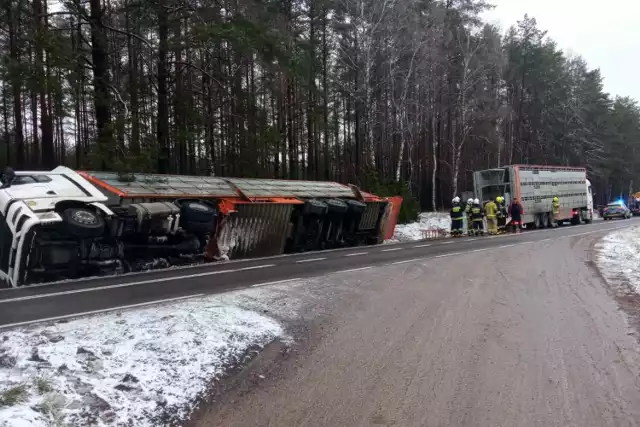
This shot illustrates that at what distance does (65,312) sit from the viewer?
621cm

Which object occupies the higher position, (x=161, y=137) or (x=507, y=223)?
(x=161, y=137)

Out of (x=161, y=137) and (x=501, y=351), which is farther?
(x=161, y=137)

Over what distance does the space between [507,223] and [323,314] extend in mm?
21500

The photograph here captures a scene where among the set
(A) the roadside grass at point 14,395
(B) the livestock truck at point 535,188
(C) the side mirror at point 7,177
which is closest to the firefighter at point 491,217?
(B) the livestock truck at point 535,188

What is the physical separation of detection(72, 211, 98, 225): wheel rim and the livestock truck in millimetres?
22753

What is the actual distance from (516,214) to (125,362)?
24.0m

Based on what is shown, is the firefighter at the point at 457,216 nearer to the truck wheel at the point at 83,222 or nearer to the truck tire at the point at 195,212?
the truck tire at the point at 195,212

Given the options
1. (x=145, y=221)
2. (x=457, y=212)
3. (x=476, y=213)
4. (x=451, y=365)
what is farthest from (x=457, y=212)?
(x=451, y=365)

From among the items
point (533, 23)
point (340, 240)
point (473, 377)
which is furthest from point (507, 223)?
point (533, 23)

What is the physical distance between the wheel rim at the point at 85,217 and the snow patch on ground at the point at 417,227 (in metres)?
13.3

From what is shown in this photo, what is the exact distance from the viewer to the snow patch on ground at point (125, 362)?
12.0 feet

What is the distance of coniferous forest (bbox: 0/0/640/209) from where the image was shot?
1483cm

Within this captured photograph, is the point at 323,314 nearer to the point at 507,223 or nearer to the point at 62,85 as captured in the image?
the point at 62,85

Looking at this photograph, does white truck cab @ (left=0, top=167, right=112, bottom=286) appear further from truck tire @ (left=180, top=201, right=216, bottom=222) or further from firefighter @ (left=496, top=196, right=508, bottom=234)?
firefighter @ (left=496, top=196, right=508, bottom=234)
